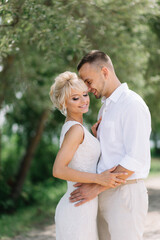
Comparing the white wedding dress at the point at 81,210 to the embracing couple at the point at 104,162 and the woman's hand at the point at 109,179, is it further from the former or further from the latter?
the woman's hand at the point at 109,179

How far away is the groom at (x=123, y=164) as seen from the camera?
2744 millimetres

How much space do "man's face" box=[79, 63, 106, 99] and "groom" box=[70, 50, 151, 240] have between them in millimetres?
137

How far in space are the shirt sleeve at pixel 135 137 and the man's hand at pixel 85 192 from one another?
0.33 m

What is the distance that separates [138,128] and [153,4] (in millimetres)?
3590

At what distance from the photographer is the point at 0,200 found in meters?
10.3

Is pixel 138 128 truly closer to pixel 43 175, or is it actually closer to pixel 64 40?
pixel 64 40

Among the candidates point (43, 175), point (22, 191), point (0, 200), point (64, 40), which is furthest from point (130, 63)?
point (43, 175)

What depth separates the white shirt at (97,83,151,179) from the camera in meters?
2.73

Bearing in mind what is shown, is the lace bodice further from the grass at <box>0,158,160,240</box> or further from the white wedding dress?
the grass at <box>0,158,160,240</box>

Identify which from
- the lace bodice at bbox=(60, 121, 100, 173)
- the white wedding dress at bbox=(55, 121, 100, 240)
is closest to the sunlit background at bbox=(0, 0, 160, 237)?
the lace bodice at bbox=(60, 121, 100, 173)

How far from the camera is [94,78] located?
10.3 ft

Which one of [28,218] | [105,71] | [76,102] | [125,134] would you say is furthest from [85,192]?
[28,218]

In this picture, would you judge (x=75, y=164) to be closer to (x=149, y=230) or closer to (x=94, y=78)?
(x=94, y=78)

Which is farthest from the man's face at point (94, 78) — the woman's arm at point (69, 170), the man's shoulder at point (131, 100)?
the woman's arm at point (69, 170)
